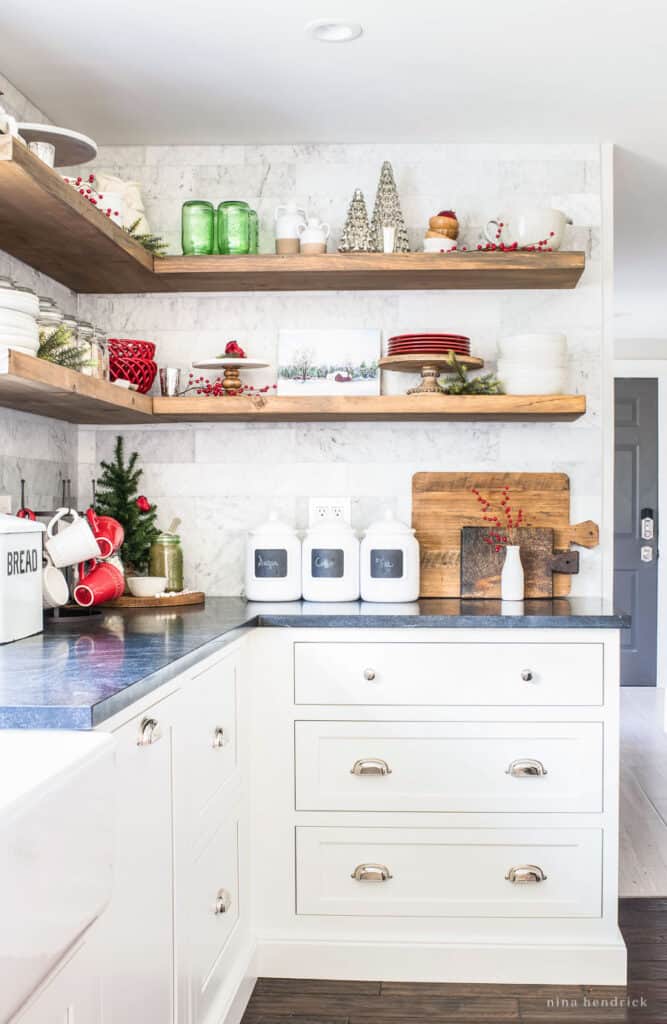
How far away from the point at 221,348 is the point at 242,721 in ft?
4.44

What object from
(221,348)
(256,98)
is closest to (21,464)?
(221,348)

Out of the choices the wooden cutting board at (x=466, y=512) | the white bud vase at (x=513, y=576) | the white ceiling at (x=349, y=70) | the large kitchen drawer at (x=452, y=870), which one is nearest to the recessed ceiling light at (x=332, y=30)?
the white ceiling at (x=349, y=70)

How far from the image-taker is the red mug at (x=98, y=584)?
8.88 feet

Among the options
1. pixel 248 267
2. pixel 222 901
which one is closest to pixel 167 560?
pixel 248 267

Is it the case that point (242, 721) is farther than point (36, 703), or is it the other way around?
point (242, 721)

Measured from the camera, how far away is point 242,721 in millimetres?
2508

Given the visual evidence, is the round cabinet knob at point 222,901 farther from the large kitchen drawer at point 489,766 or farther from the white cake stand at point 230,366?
the white cake stand at point 230,366

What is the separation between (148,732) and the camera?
1663 mm

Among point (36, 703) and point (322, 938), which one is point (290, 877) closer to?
point (322, 938)

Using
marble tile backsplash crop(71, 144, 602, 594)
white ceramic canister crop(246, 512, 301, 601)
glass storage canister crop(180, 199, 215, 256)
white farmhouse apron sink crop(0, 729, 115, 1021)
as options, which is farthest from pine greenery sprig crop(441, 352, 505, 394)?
white farmhouse apron sink crop(0, 729, 115, 1021)

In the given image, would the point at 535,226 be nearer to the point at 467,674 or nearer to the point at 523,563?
the point at 523,563

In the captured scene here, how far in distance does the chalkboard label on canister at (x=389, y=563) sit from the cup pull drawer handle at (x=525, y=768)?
658mm

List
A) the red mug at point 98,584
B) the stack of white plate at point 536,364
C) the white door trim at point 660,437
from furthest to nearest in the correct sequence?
the white door trim at point 660,437, the stack of white plate at point 536,364, the red mug at point 98,584

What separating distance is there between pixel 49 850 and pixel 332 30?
84.2 inches
